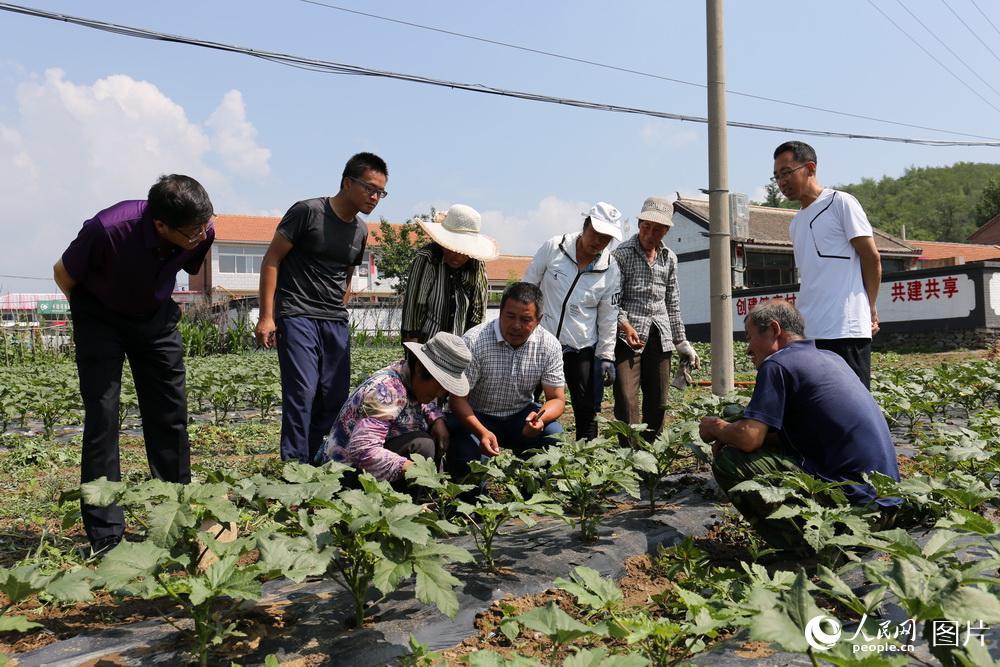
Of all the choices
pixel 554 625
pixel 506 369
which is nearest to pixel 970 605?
pixel 554 625

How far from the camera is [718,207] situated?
6.27m

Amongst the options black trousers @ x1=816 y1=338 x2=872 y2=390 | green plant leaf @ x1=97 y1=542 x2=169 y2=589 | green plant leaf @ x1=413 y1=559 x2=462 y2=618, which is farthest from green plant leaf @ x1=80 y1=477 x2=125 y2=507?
black trousers @ x1=816 y1=338 x2=872 y2=390

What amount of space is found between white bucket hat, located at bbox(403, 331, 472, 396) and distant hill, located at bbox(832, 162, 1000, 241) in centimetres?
5992

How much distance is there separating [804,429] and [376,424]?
179 centimetres

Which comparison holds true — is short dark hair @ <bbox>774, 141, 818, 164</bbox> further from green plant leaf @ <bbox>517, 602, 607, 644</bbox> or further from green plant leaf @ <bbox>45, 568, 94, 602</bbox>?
green plant leaf @ <bbox>45, 568, 94, 602</bbox>

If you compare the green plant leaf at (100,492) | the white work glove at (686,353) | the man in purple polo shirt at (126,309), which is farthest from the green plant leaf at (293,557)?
the white work glove at (686,353)

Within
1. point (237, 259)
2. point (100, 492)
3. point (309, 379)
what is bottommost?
point (100, 492)

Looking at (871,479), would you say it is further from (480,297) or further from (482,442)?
(480,297)

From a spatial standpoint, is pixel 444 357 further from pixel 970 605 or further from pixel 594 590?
pixel 970 605

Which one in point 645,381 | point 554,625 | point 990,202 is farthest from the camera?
point 990,202

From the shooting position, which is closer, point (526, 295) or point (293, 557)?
point (293, 557)

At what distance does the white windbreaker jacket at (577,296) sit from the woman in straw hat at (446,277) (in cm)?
41

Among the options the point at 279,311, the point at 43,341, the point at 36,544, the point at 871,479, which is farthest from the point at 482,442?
the point at 43,341

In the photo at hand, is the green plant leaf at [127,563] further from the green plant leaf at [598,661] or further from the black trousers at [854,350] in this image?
the black trousers at [854,350]
